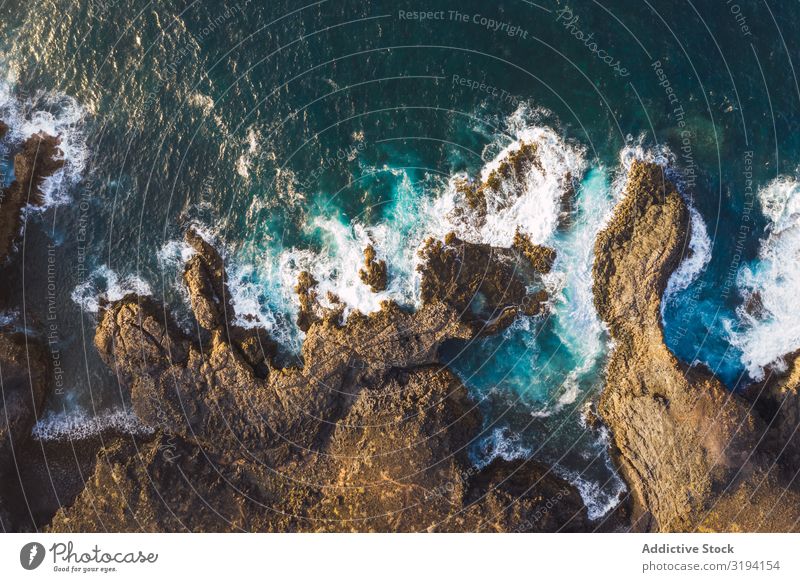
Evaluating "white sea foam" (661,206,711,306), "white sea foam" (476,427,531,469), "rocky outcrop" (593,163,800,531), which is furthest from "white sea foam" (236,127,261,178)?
"white sea foam" (661,206,711,306)

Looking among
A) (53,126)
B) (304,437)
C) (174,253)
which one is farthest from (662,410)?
(53,126)

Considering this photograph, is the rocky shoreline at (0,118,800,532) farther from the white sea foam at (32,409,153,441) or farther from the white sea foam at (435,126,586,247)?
the white sea foam at (435,126,586,247)

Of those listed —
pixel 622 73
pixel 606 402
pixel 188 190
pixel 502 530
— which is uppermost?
pixel 622 73

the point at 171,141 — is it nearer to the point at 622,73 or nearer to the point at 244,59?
the point at 244,59

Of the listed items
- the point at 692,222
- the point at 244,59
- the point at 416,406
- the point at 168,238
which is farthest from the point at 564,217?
the point at 168,238

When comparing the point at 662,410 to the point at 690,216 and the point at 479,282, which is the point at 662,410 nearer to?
the point at 690,216

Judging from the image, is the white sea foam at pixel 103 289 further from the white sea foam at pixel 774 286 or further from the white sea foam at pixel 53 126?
the white sea foam at pixel 774 286
